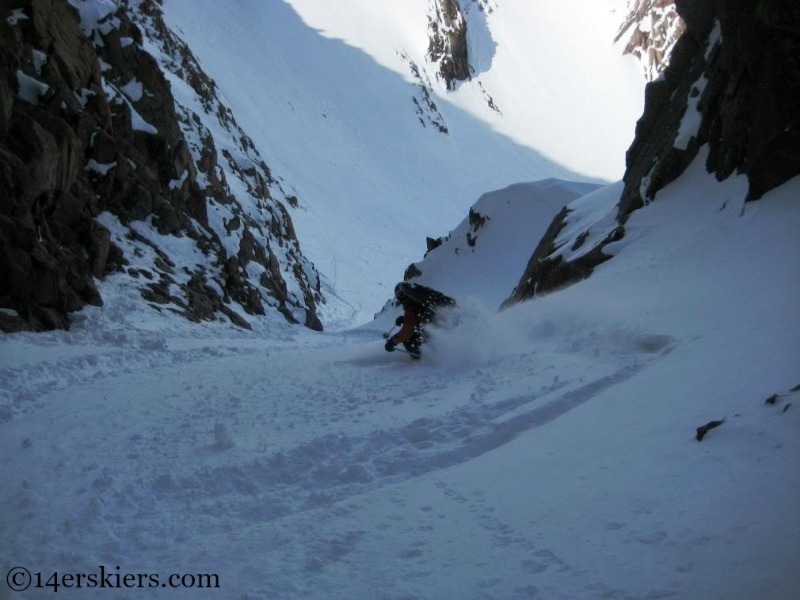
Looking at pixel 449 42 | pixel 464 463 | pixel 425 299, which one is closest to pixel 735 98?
pixel 425 299

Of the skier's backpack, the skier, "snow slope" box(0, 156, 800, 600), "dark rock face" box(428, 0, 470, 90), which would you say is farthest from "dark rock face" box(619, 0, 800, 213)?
"dark rock face" box(428, 0, 470, 90)

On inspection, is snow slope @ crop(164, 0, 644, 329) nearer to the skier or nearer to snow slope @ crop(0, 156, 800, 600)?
the skier

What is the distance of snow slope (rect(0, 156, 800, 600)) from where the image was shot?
368 centimetres

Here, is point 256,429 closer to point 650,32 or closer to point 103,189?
point 103,189

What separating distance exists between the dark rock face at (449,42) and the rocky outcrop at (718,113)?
81.4 meters

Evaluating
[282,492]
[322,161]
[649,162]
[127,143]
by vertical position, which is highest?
[322,161]

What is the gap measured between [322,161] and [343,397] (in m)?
59.4

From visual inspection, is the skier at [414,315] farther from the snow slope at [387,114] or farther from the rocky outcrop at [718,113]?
the snow slope at [387,114]

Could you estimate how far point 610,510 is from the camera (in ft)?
13.3

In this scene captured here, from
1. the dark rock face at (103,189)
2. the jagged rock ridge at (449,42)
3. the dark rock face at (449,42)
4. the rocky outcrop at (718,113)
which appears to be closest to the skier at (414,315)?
the rocky outcrop at (718,113)

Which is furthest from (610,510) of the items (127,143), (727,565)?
(127,143)

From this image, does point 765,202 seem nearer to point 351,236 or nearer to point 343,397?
point 343,397

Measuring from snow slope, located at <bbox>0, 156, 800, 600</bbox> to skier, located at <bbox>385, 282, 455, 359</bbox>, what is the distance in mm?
411

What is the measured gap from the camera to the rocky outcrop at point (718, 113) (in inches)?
417
